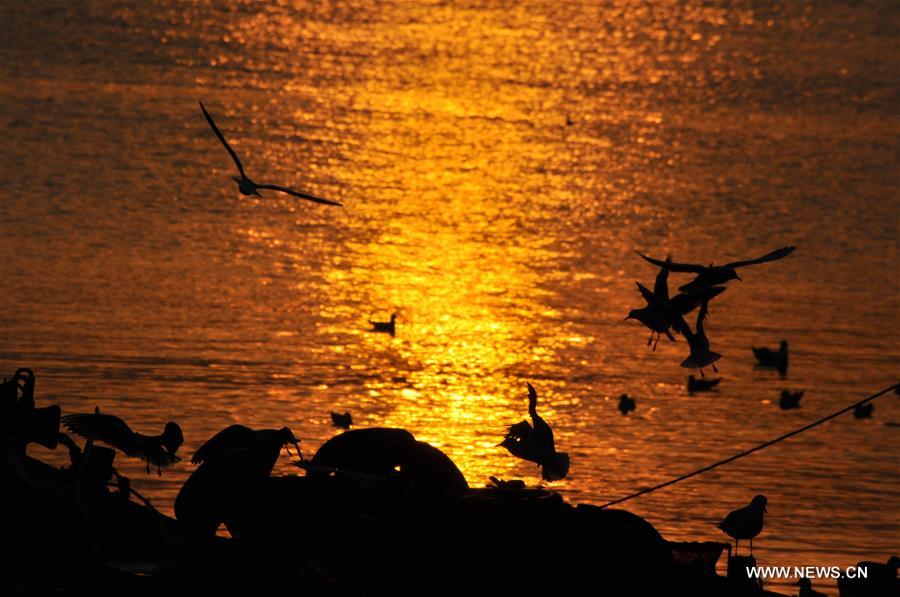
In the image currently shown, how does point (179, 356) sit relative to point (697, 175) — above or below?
below

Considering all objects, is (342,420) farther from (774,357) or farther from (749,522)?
(749,522)

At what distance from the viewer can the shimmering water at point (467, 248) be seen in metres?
27.5

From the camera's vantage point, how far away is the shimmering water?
27484 mm

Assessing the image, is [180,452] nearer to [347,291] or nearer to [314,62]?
[347,291]

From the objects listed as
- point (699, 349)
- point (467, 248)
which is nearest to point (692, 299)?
point (699, 349)

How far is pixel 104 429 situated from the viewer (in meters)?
13.2

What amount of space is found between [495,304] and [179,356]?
10.8 meters

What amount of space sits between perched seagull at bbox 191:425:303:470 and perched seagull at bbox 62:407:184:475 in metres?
0.39

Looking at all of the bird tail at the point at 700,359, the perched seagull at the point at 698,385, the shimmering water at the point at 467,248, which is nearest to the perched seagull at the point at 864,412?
the shimmering water at the point at 467,248

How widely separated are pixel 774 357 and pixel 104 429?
2291 cm

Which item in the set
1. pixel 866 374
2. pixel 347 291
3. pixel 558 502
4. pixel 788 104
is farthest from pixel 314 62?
pixel 558 502

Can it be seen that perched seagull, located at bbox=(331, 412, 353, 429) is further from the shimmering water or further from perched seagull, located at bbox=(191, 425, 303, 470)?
perched seagull, located at bbox=(191, 425, 303, 470)

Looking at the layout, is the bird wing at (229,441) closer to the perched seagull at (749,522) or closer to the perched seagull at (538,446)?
the perched seagull at (538,446)

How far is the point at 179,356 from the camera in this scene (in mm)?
31688
